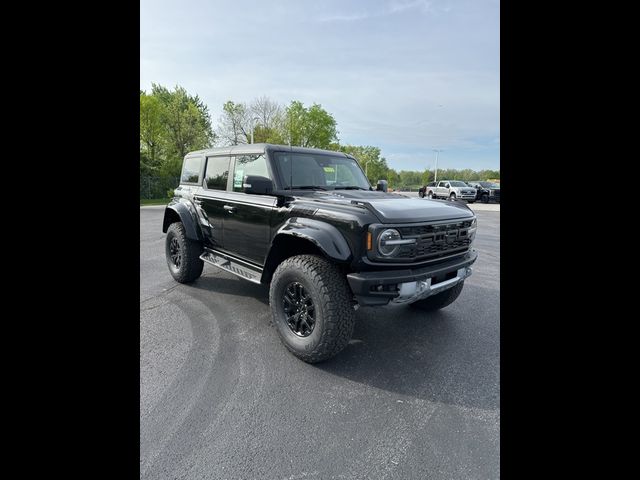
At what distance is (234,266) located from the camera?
397 centimetres

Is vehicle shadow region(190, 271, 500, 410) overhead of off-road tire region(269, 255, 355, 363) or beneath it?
beneath

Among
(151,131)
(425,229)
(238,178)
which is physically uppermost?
(151,131)

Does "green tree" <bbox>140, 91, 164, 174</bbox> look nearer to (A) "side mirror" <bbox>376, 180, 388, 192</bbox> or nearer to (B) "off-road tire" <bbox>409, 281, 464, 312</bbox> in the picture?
(A) "side mirror" <bbox>376, 180, 388, 192</bbox>

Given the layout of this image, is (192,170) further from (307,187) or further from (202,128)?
(202,128)

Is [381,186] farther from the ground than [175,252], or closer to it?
farther from the ground

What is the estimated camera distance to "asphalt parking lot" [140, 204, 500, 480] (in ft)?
5.86

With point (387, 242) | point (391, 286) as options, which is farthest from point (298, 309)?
point (387, 242)

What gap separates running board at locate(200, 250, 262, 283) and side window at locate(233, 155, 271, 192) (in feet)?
2.93

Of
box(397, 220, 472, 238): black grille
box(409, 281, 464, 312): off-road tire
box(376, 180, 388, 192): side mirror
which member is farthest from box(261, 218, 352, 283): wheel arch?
box(376, 180, 388, 192): side mirror

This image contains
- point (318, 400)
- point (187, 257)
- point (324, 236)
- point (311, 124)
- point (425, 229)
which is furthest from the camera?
point (311, 124)

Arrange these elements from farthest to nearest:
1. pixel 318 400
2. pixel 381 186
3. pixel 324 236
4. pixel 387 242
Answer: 1. pixel 381 186
2. pixel 324 236
3. pixel 387 242
4. pixel 318 400

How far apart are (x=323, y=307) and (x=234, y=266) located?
1.72 m
